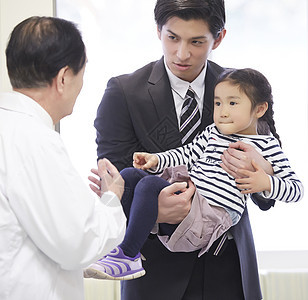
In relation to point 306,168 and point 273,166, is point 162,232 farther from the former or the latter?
point 306,168

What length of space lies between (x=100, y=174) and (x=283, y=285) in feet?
6.14

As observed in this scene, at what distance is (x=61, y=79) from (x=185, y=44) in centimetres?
68

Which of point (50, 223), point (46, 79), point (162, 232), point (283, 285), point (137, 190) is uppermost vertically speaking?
point (46, 79)

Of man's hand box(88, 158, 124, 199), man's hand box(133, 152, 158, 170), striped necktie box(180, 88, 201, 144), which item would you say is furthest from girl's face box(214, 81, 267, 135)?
man's hand box(88, 158, 124, 199)

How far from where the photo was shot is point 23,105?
4.34 ft

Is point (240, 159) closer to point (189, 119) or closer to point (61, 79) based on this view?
point (189, 119)

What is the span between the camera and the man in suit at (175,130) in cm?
189

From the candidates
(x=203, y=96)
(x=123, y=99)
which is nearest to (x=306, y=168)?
(x=203, y=96)

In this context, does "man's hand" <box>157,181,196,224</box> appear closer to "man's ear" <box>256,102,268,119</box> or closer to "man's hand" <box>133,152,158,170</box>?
"man's hand" <box>133,152,158,170</box>

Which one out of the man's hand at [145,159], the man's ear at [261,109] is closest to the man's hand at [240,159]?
the man's ear at [261,109]

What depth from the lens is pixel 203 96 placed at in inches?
80.7

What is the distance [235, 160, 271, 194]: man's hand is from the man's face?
1.49 feet

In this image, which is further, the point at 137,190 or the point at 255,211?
the point at 255,211

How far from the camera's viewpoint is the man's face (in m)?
1.90
